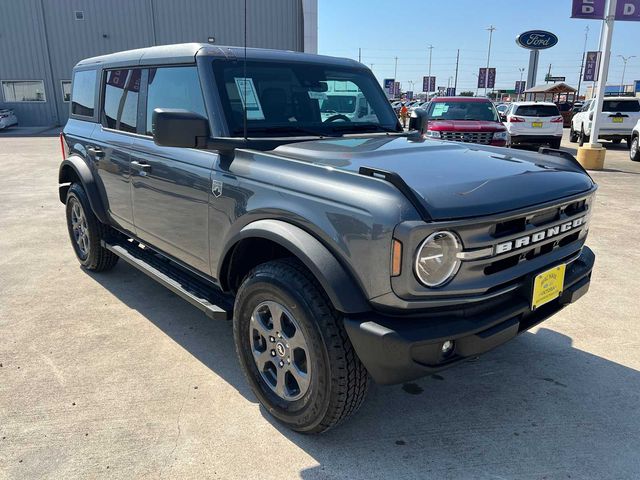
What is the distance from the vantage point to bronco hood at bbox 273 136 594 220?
2152mm

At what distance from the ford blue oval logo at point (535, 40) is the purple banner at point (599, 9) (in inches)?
771

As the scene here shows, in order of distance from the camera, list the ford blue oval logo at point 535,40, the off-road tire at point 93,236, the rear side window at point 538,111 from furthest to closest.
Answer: the ford blue oval logo at point 535,40, the rear side window at point 538,111, the off-road tire at point 93,236

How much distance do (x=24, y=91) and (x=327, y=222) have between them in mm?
30704

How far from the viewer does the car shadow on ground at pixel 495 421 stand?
2387 millimetres

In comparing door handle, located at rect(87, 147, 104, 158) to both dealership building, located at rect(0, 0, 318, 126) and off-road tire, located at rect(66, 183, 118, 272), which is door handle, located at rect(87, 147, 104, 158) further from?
dealership building, located at rect(0, 0, 318, 126)

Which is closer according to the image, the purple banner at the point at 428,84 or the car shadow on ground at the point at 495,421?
the car shadow on ground at the point at 495,421

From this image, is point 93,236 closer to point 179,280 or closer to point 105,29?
point 179,280

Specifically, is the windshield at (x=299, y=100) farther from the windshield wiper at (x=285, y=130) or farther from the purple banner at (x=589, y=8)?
the purple banner at (x=589, y=8)

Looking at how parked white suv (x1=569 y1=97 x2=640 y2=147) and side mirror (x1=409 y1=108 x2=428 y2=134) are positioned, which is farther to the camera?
parked white suv (x1=569 y1=97 x2=640 y2=147)

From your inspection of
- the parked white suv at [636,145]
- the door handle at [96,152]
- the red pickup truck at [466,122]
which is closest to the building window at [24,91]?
the red pickup truck at [466,122]

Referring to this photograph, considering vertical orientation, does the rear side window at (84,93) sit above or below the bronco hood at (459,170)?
above

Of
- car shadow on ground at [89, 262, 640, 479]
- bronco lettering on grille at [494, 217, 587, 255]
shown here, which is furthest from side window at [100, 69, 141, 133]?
bronco lettering on grille at [494, 217, 587, 255]

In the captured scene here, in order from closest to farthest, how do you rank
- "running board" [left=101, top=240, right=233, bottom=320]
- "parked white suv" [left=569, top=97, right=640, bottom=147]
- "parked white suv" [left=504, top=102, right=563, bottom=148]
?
"running board" [left=101, top=240, right=233, bottom=320] → "parked white suv" [left=504, top=102, right=563, bottom=148] → "parked white suv" [left=569, top=97, right=640, bottom=147]

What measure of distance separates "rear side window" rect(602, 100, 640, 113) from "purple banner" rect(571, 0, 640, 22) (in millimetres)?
4781
